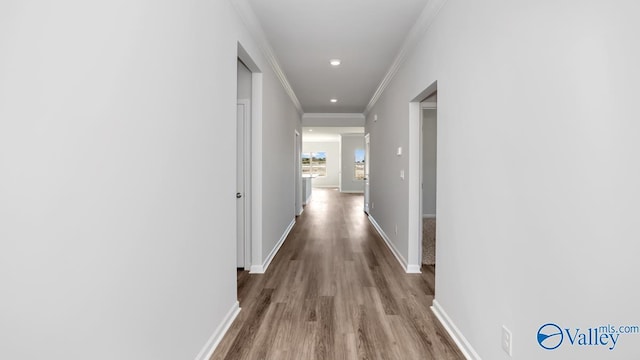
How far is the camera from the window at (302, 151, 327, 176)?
16.9 meters

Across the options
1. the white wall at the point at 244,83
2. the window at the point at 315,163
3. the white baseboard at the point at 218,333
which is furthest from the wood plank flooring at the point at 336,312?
the window at the point at 315,163

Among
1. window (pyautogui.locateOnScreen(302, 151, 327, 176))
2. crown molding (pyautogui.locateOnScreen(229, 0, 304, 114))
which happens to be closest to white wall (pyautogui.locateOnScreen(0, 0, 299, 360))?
crown molding (pyautogui.locateOnScreen(229, 0, 304, 114))

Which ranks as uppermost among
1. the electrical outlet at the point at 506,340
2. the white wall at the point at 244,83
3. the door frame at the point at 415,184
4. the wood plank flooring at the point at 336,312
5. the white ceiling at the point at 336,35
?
the white ceiling at the point at 336,35

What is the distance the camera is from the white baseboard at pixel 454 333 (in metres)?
2.00

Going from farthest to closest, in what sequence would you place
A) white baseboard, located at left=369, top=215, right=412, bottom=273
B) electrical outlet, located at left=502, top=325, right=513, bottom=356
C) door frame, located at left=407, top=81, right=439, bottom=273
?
white baseboard, located at left=369, top=215, right=412, bottom=273 → door frame, located at left=407, top=81, right=439, bottom=273 → electrical outlet, located at left=502, top=325, right=513, bottom=356

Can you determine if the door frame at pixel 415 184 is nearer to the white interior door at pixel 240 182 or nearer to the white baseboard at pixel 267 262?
the white baseboard at pixel 267 262

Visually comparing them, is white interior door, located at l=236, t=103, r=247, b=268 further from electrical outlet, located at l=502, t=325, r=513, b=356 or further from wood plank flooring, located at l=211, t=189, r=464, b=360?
electrical outlet, located at l=502, t=325, r=513, b=356

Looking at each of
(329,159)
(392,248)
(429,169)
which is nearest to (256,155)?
(392,248)

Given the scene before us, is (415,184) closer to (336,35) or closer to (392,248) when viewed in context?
(392,248)

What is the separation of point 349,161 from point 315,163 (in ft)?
9.39

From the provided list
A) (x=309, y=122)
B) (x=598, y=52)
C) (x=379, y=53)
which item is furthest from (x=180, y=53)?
(x=309, y=122)

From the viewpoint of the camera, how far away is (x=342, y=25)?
3117 mm

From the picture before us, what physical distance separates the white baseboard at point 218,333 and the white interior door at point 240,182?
1071 mm

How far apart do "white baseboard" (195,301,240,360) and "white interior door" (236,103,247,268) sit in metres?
1.07
